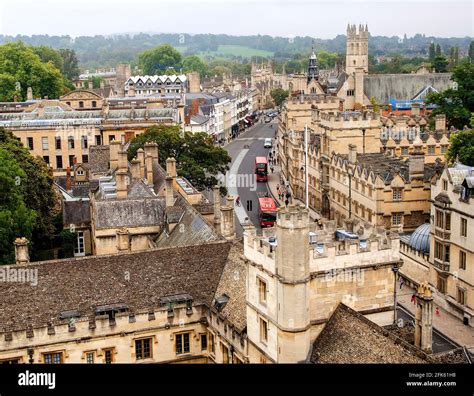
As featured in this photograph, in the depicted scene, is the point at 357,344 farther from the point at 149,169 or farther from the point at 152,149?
the point at 152,149

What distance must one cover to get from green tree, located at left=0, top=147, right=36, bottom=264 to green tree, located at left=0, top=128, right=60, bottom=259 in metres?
3.09

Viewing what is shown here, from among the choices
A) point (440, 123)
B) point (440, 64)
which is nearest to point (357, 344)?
point (440, 123)

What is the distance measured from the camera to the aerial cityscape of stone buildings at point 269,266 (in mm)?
20281

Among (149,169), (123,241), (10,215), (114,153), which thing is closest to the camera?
(123,241)

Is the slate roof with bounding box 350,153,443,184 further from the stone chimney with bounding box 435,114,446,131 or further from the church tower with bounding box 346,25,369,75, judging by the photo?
the church tower with bounding box 346,25,369,75

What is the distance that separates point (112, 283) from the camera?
27062mm

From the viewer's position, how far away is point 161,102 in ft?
306

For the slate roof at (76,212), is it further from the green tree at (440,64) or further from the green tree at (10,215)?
the green tree at (440,64)

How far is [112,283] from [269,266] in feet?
27.9

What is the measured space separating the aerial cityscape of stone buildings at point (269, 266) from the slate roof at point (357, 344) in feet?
0.13

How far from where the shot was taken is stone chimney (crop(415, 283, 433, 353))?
19.9 m

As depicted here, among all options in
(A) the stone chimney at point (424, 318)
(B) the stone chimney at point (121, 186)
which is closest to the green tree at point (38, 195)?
(B) the stone chimney at point (121, 186)

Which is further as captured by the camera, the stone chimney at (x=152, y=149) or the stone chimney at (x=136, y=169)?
the stone chimney at (x=152, y=149)
